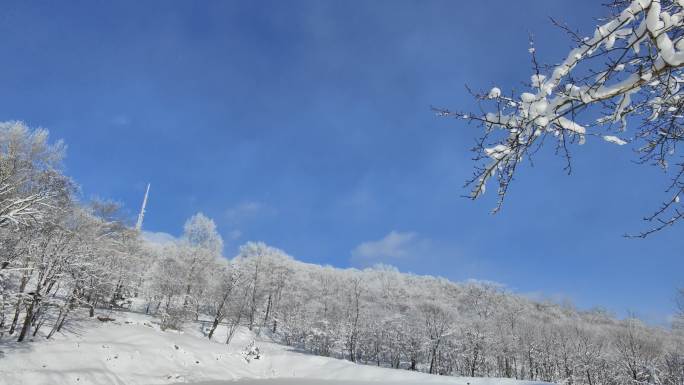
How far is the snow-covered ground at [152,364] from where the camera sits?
62.6 ft

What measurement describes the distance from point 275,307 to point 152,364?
134 feet

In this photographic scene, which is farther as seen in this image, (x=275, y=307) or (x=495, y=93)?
(x=275, y=307)

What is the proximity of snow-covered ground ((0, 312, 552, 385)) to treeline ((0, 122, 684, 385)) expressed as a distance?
227 centimetres

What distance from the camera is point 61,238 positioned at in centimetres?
2212

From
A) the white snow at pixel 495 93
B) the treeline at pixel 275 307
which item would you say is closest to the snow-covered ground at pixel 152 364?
the treeline at pixel 275 307

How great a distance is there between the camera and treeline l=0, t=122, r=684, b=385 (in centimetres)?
2405

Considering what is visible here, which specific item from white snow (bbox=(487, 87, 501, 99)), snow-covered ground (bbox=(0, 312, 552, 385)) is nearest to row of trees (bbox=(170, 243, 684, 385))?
snow-covered ground (bbox=(0, 312, 552, 385))

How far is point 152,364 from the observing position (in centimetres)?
2469

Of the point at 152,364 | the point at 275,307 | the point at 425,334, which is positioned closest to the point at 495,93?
the point at 152,364

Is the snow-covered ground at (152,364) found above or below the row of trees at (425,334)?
below

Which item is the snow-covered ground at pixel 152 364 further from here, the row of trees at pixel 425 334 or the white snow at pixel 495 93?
the white snow at pixel 495 93

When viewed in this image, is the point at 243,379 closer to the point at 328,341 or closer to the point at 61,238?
the point at 61,238

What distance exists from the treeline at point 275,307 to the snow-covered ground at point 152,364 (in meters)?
2.27

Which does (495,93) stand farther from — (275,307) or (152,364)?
(275,307)
